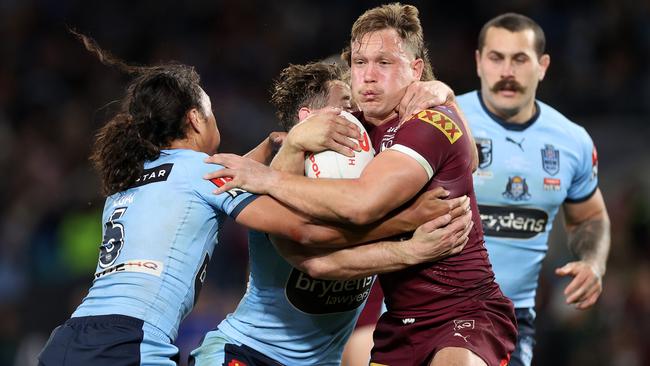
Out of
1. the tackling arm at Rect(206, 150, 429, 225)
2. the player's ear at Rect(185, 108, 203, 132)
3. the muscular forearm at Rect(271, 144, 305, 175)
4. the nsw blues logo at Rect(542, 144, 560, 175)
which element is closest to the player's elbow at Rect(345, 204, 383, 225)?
the tackling arm at Rect(206, 150, 429, 225)

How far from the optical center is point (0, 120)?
13.1 meters

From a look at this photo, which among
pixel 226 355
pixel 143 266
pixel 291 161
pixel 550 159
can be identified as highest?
pixel 291 161

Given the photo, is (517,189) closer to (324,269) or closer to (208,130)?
(324,269)

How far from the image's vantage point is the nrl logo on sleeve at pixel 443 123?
4613mm

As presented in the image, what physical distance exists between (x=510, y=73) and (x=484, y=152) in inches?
22.2

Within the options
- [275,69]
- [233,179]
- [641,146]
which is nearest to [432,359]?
[233,179]

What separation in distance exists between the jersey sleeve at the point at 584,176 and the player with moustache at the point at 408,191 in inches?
75.1

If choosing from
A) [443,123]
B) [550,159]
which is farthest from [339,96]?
[550,159]

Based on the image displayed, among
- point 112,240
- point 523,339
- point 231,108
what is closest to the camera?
point 112,240

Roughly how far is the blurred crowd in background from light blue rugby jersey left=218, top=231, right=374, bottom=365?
5.05 metres

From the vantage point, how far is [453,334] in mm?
4535

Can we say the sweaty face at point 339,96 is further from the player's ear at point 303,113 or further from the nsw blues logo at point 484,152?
the nsw blues logo at point 484,152

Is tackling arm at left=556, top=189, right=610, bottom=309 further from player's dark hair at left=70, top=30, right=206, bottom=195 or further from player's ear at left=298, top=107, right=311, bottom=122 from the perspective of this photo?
player's dark hair at left=70, top=30, right=206, bottom=195

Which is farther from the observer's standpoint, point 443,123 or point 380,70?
point 380,70
